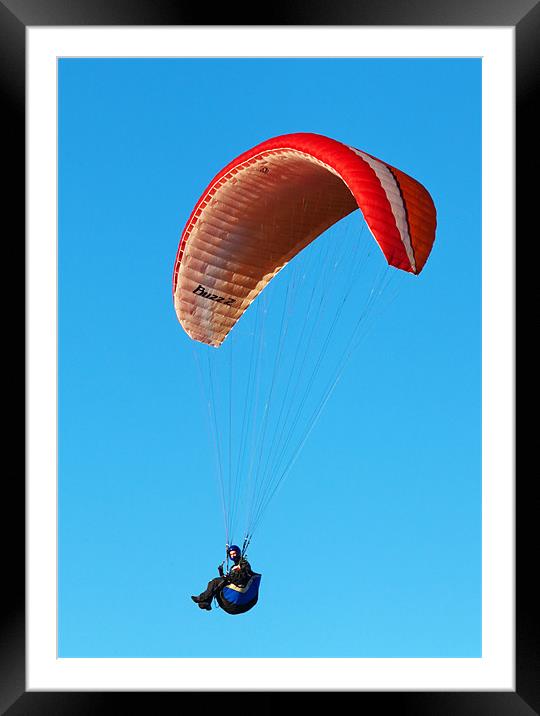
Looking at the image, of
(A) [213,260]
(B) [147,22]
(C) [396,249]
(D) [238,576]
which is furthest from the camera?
(A) [213,260]

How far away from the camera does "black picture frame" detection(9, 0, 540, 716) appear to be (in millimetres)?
9422

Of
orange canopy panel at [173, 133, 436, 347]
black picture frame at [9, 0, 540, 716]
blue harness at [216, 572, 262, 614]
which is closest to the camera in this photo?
black picture frame at [9, 0, 540, 716]

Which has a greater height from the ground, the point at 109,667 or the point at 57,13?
the point at 57,13

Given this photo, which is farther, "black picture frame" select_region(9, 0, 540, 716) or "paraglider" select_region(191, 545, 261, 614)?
"paraglider" select_region(191, 545, 261, 614)

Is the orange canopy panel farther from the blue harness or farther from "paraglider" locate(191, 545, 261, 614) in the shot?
the blue harness

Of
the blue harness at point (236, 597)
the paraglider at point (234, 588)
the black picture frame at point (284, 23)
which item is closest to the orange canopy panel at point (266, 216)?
the black picture frame at point (284, 23)

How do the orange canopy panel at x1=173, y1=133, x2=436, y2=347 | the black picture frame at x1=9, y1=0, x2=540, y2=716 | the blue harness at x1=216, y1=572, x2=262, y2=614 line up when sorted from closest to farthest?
the black picture frame at x1=9, y1=0, x2=540, y2=716
the orange canopy panel at x1=173, y1=133, x2=436, y2=347
the blue harness at x1=216, y1=572, x2=262, y2=614

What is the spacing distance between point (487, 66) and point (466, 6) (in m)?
0.65

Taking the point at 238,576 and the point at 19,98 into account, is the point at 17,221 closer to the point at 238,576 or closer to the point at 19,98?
the point at 19,98

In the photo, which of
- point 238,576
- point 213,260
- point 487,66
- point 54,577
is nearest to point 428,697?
point 238,576

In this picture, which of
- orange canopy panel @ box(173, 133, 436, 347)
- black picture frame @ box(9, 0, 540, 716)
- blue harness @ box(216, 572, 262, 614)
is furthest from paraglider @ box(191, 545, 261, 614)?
orange canopy panel @ box(173, 133, 436, 347)

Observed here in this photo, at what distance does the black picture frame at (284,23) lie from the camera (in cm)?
942

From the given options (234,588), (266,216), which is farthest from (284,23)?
(234,588)

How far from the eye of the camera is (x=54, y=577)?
9938mm
